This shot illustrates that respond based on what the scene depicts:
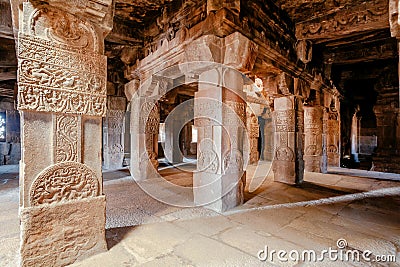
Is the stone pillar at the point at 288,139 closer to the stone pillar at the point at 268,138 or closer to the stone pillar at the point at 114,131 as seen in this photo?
the stone pillar at the point at 114,131

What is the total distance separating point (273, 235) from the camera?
235cm

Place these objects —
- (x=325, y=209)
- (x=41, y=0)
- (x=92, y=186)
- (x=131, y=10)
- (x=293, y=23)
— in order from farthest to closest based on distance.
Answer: (x=293, y=23) → (x=131, y=10) → (x=325, y=209) → (x=92, y=186) → (x=41, y=0)

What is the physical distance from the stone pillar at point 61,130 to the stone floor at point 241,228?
279mm

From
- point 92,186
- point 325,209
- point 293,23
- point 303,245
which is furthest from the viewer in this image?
point 293,23

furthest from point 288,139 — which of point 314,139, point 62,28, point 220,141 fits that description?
point 62,28

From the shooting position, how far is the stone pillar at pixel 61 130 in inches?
67.1

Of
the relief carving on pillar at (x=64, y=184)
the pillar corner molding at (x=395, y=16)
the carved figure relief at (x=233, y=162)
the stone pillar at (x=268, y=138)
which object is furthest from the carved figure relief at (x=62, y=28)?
the stone pillar at (x=268, y=138)

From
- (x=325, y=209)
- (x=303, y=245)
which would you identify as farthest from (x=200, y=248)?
(x=325, y=209)

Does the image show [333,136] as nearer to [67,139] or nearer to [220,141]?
[220,141]

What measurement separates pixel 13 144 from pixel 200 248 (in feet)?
33.6

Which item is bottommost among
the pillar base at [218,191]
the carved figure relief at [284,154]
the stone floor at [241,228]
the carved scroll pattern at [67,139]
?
the stone floor at [241,228]

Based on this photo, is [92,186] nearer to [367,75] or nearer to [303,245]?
[303,245]

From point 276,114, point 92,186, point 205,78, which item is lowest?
point 92,186

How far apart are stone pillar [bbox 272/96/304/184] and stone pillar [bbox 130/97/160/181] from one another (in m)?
3.13
